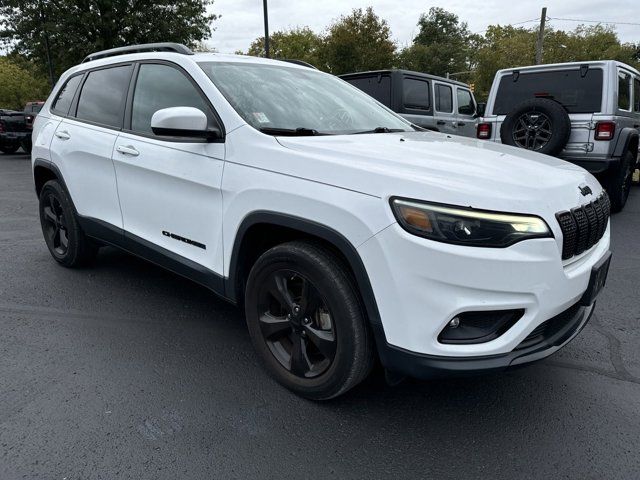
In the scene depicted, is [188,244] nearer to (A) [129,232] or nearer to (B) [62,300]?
(A) [129,232]

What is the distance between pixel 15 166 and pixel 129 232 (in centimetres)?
1382

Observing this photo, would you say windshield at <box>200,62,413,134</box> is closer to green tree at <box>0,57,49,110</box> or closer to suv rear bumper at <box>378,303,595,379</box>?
suv rear bumper at <box>378,303,595,379</box>

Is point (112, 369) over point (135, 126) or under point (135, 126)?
under

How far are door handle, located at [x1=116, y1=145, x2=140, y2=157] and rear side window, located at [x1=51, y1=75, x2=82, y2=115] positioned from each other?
1.19 meters

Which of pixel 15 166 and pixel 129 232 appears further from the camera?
pixel 15 166

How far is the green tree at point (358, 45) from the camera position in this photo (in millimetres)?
31438

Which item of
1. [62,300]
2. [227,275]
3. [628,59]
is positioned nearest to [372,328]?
[227,275]

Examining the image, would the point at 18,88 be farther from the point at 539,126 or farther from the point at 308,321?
the point at 308,321

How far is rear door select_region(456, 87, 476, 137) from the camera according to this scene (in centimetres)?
1066

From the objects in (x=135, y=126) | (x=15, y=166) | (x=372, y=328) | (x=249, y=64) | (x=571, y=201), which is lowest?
(x=15, y=166)

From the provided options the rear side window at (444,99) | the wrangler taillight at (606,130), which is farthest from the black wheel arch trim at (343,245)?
the rear side window at (444,99)

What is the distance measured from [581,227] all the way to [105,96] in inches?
131

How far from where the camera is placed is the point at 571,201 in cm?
223

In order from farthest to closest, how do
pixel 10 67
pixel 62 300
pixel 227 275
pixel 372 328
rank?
1. pixel 10 67
2. pixel 62 300
3. pixel 227 275
4. pixel 372 328
